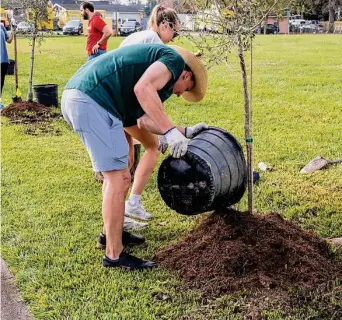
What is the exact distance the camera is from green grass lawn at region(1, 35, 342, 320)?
368cm

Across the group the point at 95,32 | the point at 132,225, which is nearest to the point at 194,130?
the point at 132,225

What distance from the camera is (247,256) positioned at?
13.1 ft

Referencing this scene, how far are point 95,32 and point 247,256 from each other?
7.27m

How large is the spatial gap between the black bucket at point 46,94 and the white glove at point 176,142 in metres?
7.49

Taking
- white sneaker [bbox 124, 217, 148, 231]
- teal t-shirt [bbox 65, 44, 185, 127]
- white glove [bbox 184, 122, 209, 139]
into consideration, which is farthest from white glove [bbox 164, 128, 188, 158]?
white sneaker [bbox 124, 217, 148, 231]

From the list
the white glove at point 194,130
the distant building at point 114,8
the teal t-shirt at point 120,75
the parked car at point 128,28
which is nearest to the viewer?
the teal t-shirt at point 120,75

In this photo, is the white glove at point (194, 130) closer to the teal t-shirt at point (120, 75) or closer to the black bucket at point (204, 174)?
the black bucket at point (204, 174)

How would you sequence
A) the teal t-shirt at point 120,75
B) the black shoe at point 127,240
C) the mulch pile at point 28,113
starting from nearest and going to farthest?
1. the teal t-shirt at point 120,75
2. the black shoe at point 127,240
3. the mulch pile at point 28,113

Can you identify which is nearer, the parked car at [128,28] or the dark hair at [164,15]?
the dark hair at [164,15]

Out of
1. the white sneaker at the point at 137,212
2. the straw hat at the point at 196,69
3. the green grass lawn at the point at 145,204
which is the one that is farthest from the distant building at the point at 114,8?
the straw hat at the point at 196,69

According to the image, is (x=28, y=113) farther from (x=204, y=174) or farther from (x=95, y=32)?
(x=204, y=174)

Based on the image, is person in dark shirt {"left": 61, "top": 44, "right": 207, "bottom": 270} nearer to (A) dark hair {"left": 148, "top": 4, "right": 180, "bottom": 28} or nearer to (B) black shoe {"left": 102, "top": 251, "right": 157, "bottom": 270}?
(B) black shoe {"left": 102, "top": 251, "right": 157, "bottom": 270}

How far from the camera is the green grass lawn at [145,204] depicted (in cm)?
368

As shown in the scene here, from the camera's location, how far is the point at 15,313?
3.68 metres
